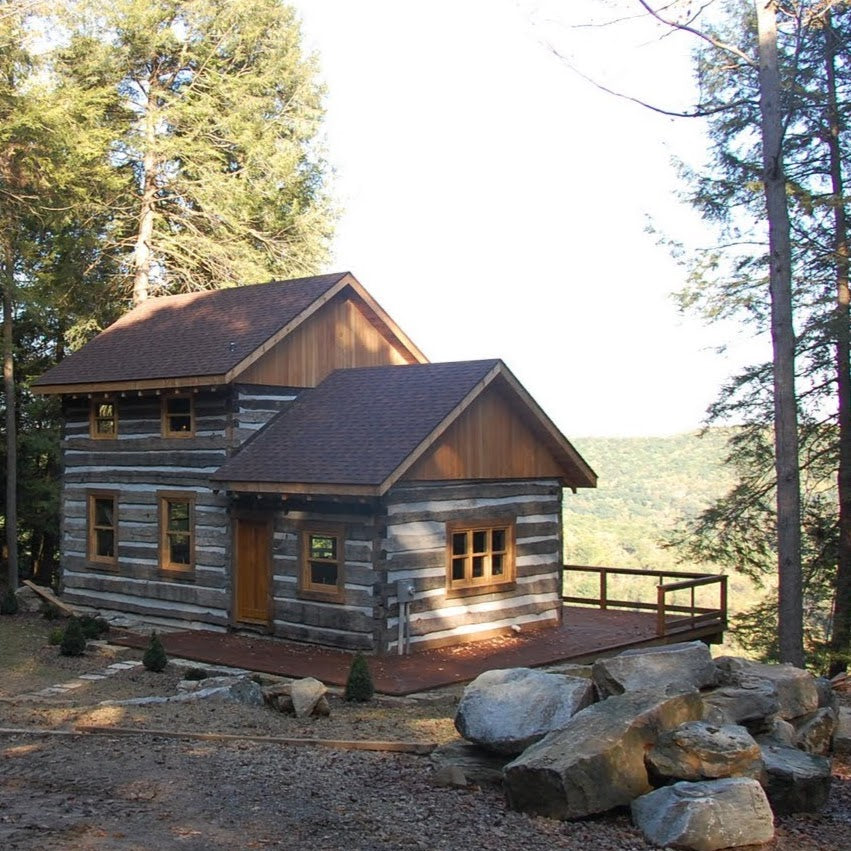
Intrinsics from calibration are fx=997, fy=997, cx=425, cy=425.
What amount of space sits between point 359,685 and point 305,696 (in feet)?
4.57

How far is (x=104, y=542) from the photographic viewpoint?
2167cm

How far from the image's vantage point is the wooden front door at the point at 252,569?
18.0 m

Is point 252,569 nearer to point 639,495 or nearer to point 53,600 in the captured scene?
point 53,600

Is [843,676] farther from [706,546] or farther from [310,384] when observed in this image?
[310,384]

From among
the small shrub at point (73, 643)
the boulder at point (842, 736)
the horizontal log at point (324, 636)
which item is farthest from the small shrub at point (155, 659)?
the boulder at point (842, 736)

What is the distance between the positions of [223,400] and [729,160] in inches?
449

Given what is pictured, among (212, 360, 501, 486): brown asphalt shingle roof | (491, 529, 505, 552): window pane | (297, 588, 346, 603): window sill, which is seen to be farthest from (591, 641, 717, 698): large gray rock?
(491, 529, 505, 552): window pane

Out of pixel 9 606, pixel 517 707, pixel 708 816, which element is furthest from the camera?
pixel 9 606

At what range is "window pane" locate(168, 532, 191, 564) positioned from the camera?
19.9 m

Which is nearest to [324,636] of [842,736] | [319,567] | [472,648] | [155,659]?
[319,567]

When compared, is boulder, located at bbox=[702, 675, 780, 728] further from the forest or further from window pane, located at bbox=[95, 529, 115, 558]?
window pane, located at bbox=[95, 529, 115, 558]

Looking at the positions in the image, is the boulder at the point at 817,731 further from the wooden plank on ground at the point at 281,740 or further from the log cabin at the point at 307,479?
the log cabin at the point at 307,479

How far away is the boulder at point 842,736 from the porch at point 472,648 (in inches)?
215

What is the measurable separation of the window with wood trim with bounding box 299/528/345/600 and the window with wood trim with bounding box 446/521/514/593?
1965mm
